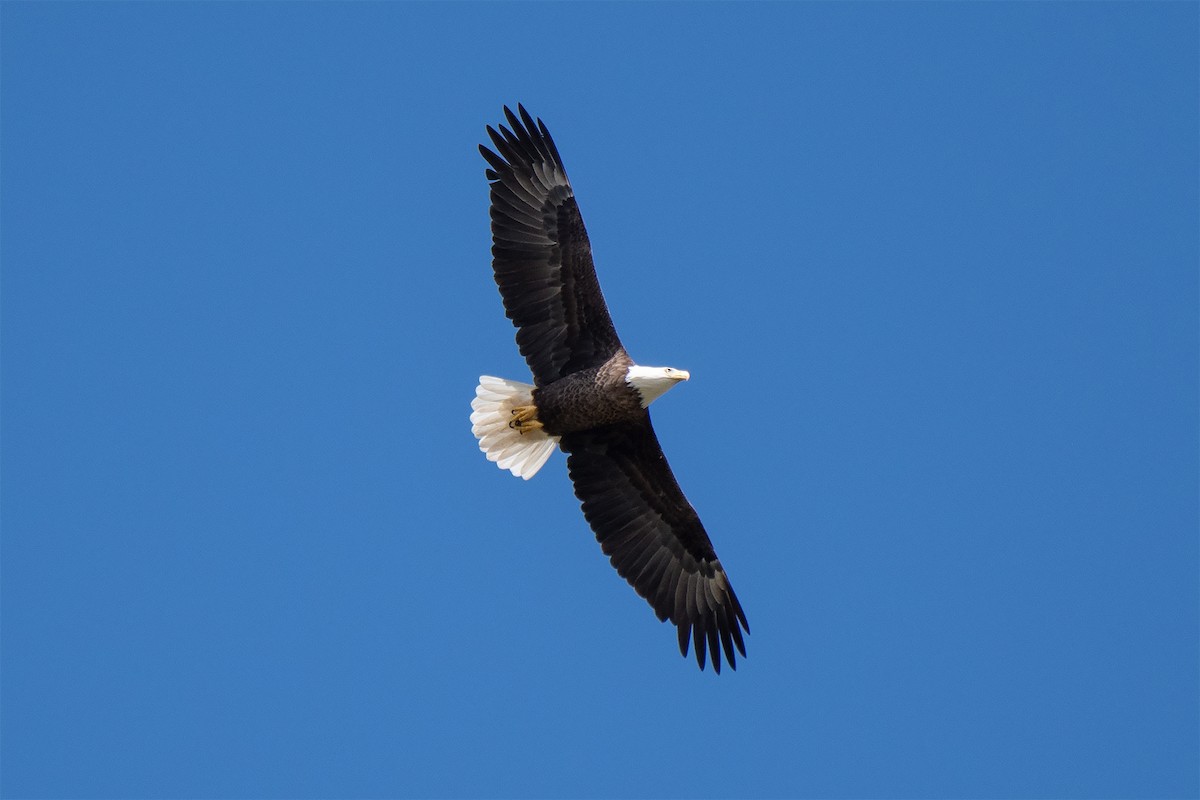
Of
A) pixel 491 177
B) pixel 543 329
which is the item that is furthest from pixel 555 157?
pixel 543 329

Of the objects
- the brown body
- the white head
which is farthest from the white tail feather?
the white head

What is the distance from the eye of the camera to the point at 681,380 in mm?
11773

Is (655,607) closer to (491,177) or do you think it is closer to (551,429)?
(551,429)

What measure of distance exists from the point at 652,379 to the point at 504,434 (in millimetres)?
1289

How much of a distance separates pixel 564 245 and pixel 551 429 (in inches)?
52.2

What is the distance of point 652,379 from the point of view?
11.8 m

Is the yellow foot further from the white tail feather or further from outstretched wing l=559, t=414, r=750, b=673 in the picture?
outstretched wing l=559, t=414, r=750, b=673

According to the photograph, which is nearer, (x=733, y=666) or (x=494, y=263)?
(x=494, y=263)

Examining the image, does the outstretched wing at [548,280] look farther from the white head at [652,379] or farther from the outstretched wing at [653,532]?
the outstretched wing at [653,532]

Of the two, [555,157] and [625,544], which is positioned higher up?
[555,157]

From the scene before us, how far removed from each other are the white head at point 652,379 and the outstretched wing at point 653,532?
1.60ft

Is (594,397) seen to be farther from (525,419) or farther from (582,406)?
(525,419)

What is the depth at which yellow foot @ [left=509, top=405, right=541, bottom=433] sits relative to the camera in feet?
40.0

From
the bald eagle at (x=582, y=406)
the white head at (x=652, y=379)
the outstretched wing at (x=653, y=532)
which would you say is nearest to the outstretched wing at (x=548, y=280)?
the bald eagle at (x=582, y=406)
